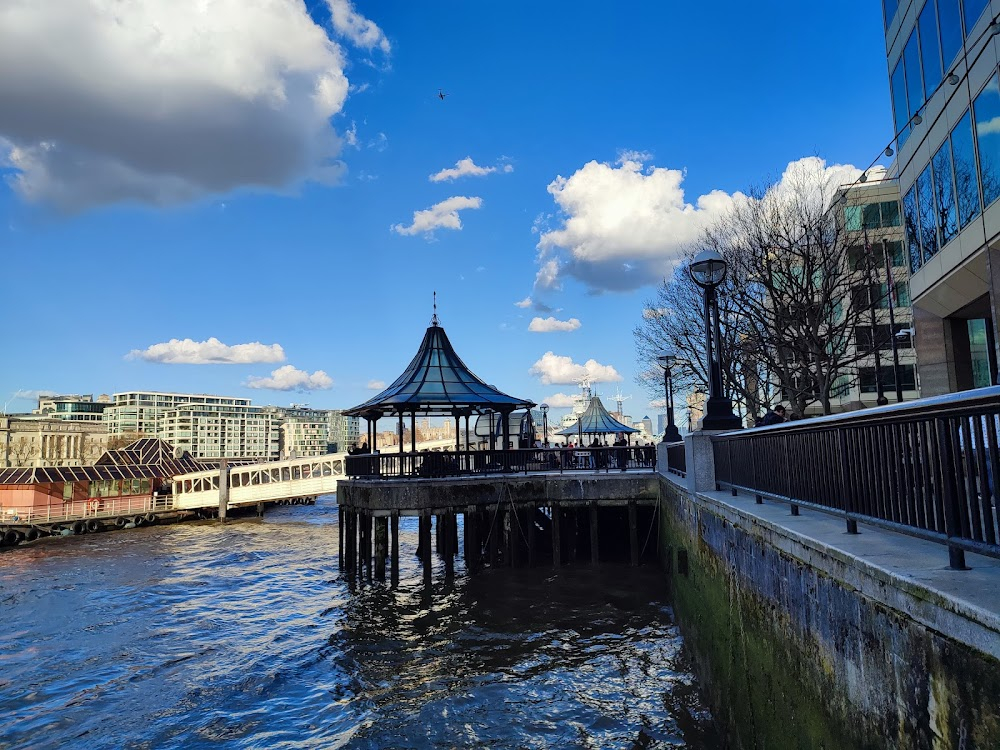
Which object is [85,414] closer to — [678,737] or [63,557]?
[63,557]

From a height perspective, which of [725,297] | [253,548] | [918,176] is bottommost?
[253,548]

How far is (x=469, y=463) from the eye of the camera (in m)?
22.6

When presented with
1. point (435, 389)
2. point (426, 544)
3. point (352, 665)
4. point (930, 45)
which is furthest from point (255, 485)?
point (930, 45)

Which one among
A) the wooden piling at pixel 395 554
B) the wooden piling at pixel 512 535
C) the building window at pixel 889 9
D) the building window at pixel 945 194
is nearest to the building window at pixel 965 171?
the building window at pixel 945 194

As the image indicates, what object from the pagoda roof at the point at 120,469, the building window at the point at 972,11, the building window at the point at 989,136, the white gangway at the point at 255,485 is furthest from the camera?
the white gangway at the point at 255,485

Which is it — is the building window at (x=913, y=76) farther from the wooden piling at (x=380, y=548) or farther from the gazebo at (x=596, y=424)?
the gazebo at (x=596, y=424)

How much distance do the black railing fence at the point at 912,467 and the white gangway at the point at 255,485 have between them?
44.8 meters

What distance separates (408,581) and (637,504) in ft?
25.5

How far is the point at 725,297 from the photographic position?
24.2m

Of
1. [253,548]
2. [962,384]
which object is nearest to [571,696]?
[962,384]

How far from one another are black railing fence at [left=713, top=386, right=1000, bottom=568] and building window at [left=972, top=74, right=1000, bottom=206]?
37.2ft

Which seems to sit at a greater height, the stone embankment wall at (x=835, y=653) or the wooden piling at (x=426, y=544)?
the stone embankment wall at (x=835, y=653)

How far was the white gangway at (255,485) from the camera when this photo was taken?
48.5 m

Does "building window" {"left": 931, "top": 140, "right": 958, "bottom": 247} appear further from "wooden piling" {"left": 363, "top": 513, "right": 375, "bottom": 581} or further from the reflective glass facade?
"wooden piling" {"left": 363, "top": 513, "right": 375, "bottom": 581}
